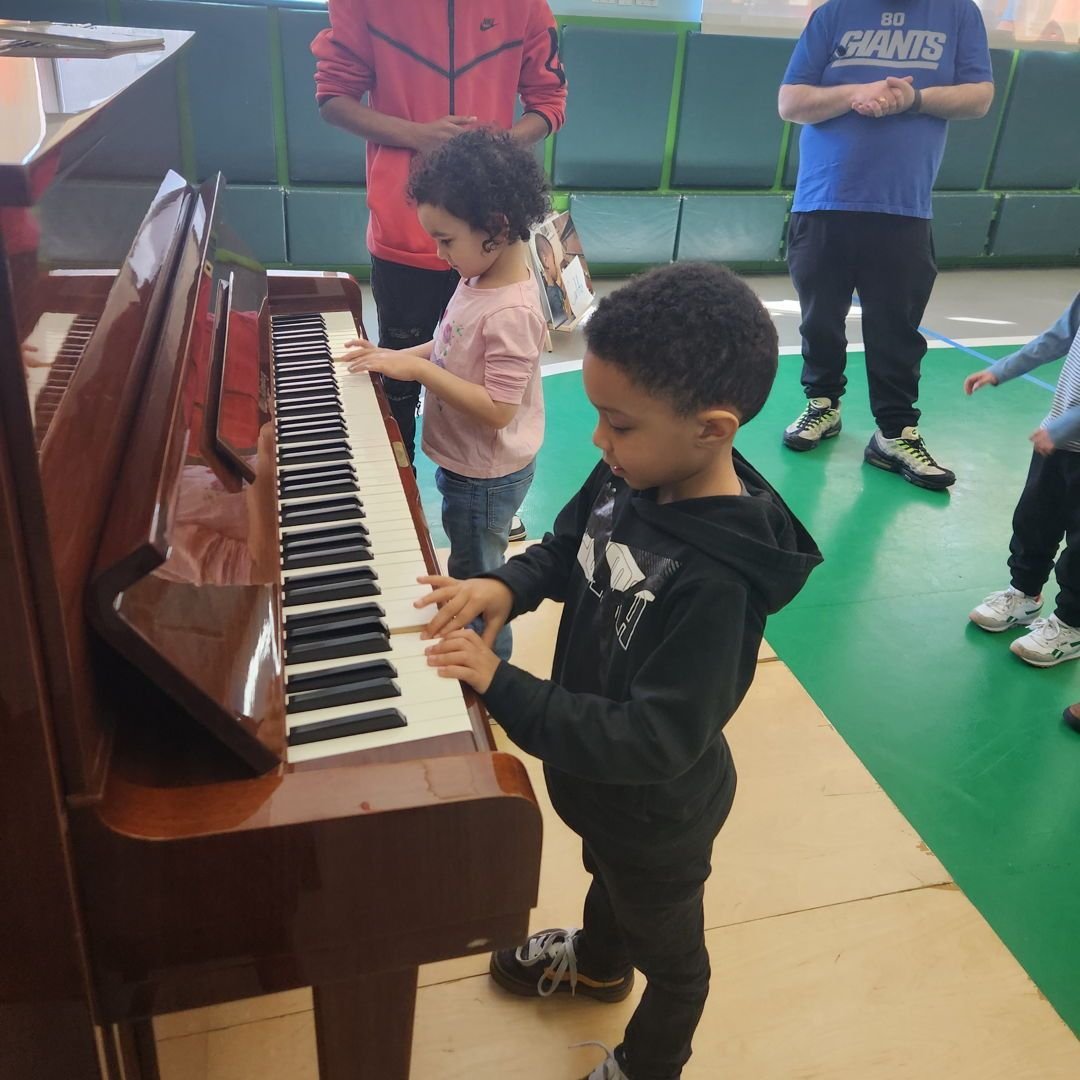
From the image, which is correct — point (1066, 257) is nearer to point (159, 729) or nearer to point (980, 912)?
point (980, 912)

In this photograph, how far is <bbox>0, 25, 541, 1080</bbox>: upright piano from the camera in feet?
2.07

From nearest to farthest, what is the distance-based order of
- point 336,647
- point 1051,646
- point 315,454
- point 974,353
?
point 336,647, point 315,454, point 1051,646, point 974,353

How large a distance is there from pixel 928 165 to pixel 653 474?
8.60ft

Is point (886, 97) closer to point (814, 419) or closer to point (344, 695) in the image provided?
point (814, 419)

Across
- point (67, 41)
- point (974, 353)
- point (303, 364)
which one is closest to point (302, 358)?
point (303, 364)

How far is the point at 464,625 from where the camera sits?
1.02 meters

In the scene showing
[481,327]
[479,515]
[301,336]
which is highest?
[481,327]

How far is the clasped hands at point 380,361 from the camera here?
1.57 m

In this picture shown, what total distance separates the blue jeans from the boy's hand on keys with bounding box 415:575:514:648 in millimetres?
663

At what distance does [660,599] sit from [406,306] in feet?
5.23

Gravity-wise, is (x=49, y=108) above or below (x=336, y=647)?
above

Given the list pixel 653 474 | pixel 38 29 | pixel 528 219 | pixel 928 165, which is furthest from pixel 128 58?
pixel 928 165

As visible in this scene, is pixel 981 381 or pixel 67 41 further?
pixel 981 381

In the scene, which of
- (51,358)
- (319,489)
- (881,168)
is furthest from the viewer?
(881,168)
